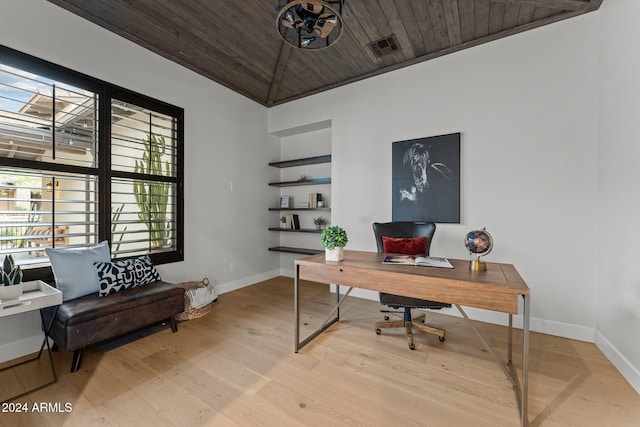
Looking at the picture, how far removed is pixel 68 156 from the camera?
2.39 m

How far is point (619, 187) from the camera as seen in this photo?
6.55 ft

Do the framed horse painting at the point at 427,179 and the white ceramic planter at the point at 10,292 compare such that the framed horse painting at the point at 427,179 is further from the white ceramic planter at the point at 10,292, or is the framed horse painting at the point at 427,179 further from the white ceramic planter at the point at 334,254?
the white ceramic planter at the point at 10,292

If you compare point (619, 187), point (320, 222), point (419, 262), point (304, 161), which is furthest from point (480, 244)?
point (304, 161)

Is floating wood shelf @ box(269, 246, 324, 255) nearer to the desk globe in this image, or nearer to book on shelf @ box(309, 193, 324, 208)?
book on shelf @ box(309, 193, 324, 208)

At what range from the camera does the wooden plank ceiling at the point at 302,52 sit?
243 cm

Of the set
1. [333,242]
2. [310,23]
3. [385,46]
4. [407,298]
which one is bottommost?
[407,298]

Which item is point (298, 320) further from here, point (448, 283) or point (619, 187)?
point (619, 187)

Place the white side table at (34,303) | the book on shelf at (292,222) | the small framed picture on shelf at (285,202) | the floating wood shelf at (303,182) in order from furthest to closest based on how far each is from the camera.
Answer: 1. the small framed picture on shelf at (285,202)
2. the book on shelf at (292,222)
3. the floating wood shelf at (303,182)
4. the white side table at (34,303)

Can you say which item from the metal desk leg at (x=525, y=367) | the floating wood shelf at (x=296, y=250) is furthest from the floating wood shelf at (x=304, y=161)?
the metal desk leg at (x=525, y=367)

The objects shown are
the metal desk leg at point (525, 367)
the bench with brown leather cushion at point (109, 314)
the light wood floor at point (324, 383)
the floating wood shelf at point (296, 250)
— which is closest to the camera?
the metal desk leg at point (525, 367)

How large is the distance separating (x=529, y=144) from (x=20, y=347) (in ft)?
15.5

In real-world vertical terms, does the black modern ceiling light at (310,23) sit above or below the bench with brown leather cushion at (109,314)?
above

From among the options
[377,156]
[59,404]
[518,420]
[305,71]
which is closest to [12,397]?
[59,404]

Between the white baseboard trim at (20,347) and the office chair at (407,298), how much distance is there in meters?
2.85
